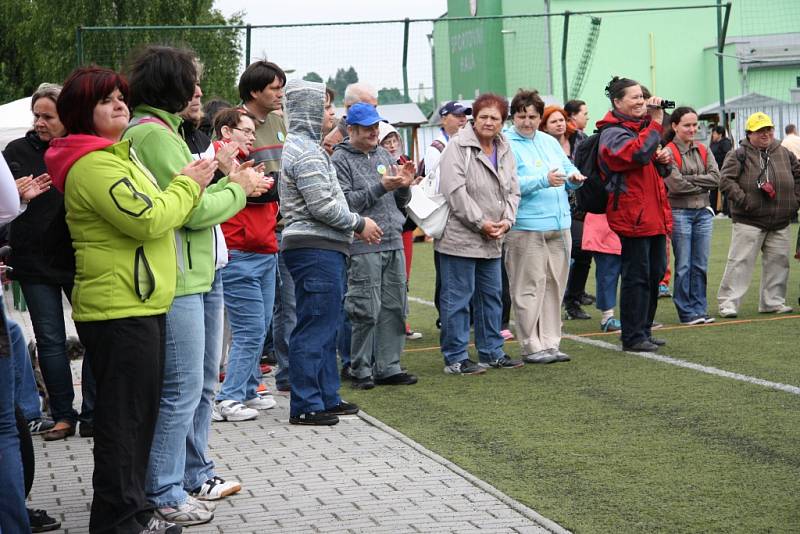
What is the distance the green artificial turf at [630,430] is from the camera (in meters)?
5.11

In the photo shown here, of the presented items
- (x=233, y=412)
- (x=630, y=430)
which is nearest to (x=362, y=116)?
(x=233, y=412)

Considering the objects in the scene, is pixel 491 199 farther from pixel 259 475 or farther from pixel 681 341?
pixel 259 475

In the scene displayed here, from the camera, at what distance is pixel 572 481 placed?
559 centimetres

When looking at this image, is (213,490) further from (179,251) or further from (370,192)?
(370,192)

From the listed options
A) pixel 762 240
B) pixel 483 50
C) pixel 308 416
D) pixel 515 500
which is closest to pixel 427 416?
pixel 308 416

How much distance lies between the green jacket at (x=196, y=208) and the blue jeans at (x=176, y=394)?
0.30ft

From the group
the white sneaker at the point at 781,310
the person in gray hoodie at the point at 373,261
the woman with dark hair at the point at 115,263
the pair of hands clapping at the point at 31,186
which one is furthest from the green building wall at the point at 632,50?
the woman with dark hair at the point at 115,263

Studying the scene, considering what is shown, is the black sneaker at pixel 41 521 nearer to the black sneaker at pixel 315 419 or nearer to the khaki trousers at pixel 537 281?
the black sneaker at pixel 315 419

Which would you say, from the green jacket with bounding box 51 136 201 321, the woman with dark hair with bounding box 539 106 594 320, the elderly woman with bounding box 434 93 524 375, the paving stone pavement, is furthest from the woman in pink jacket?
the green jacket with bounding box 51 136 201 321

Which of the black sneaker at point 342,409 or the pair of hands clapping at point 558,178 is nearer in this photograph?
the black sneaker at point 342,409

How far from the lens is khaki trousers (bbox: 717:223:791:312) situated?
445 inches

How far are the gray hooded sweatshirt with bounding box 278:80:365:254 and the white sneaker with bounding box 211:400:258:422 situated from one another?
1102 millimetres

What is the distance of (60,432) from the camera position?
7129mm

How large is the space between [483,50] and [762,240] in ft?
44.2
